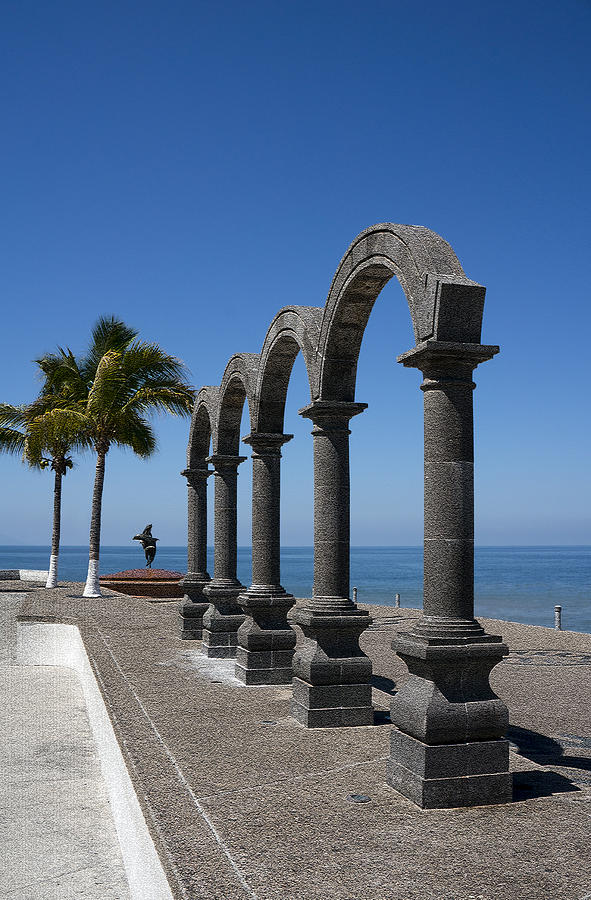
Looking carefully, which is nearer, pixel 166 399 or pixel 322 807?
pixel 322 807

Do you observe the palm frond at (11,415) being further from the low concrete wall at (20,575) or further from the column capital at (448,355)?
the column capital at (448,355)

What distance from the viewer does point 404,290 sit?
6422 millimetres

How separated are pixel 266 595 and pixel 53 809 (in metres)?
4.23

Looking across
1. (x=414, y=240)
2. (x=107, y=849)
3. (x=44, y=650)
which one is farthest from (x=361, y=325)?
(x=44, y=650)

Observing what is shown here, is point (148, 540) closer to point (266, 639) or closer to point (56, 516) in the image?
point (56, 516)

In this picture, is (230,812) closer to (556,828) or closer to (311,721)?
(556,828)

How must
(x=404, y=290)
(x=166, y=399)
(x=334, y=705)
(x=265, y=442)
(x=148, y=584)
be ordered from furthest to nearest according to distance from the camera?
(x=148, y=584), (x=166, y=399), (x=265, y=442), (x=334, y=705), (x=404, y=290)

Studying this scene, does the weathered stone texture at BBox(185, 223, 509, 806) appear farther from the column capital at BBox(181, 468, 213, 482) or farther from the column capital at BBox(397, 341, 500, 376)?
the column capital at BBox(181, 468, 213, 482)

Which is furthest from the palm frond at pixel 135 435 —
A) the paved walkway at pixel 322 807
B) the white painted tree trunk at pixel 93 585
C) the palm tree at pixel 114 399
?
the paved walkway at pixel 322 807

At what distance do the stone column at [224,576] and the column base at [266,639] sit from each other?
190cm

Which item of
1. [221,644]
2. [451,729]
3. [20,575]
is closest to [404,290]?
[451,729]

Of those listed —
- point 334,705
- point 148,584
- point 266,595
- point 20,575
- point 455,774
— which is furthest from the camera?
point 20,575

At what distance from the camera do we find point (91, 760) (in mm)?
8266

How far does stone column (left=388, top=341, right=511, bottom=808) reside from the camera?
5.63 metres
